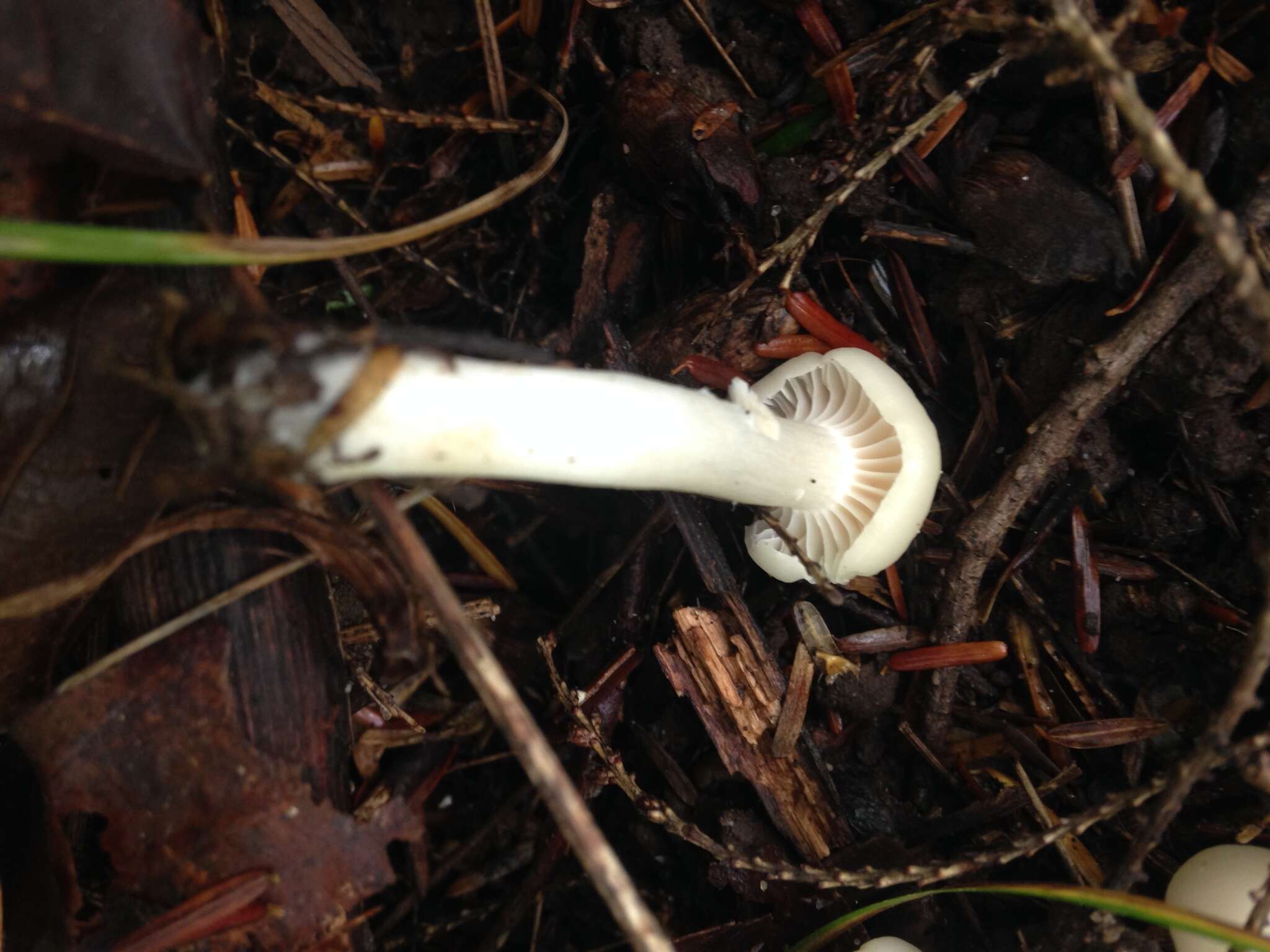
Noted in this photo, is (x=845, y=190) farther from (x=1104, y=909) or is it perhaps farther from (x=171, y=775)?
(x=171, y=775)

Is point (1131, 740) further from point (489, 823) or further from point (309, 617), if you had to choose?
point (309, 617)

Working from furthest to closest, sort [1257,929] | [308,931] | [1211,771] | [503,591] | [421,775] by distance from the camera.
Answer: [503,591]
[421,775]
[1211,771]
[308,931]
[1257,929]

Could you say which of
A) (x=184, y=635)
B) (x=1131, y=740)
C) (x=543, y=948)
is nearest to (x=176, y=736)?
(x=184, y=635)

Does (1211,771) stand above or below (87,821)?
above

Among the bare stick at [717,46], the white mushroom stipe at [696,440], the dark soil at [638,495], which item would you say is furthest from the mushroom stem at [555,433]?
the bare stick at [717,46]

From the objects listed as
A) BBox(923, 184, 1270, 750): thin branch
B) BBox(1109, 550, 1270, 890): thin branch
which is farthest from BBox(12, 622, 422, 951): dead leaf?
BBox(1109, 550, 1270, 890): thin branch

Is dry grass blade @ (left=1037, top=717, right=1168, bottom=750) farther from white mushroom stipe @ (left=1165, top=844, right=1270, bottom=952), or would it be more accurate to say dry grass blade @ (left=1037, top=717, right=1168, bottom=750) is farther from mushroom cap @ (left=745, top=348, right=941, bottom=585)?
mushroom cap @ (left=745, top=348, right=941, bottom=585)
